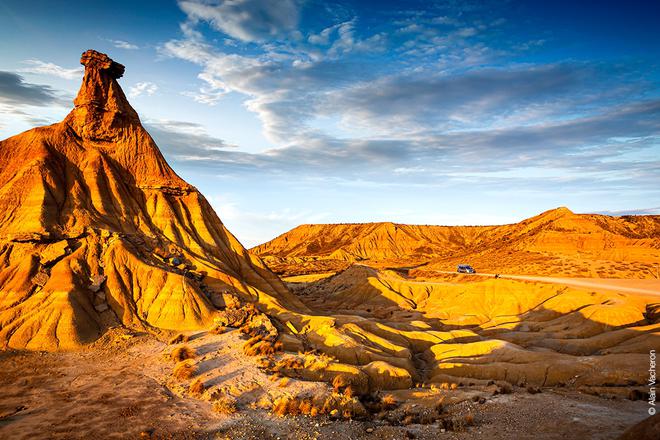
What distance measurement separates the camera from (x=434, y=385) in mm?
22891

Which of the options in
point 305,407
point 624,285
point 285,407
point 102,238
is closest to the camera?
point 285,407

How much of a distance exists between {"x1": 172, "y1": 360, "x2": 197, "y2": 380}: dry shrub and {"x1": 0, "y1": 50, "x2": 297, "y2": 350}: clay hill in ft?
20.6

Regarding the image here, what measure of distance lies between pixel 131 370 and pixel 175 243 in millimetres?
15172

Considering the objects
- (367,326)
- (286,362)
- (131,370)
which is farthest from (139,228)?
(367,326)

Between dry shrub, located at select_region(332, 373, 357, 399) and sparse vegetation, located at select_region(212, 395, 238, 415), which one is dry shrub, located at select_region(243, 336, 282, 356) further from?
sparse vegetation, located at select_region(212, 395, 238, 415)

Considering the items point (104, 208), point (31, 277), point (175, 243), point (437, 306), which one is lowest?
point (437, 306)

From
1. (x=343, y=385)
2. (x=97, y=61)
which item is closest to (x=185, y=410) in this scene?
(x=343, y=385)

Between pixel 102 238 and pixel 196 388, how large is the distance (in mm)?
17409

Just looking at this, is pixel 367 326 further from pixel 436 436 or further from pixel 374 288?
pixel 374 288

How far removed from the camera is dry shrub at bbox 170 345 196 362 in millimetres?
21000

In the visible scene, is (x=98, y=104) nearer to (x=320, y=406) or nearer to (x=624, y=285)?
(x=320, y=406)

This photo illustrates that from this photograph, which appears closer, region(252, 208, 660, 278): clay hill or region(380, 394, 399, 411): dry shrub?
region(380, 394, 399, 411): dry shrub

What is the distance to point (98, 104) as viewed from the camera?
121 feet

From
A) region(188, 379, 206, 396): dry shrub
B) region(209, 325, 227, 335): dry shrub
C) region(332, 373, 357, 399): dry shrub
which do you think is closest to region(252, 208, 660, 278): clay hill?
region(332, 373, 357, 399): dry shrub
